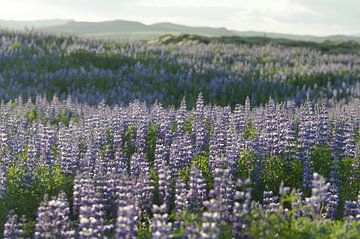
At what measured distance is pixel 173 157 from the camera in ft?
27.8

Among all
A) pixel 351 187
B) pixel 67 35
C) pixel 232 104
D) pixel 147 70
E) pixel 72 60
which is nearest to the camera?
pixel 351 187

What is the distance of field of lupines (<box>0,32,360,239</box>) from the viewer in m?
5.62

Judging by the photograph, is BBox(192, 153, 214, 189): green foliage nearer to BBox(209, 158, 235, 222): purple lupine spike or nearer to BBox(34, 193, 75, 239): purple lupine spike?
BBox(209, 158, 235, 222): purple lupine spike

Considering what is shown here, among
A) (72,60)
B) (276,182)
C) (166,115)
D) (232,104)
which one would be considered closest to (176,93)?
(232,104)

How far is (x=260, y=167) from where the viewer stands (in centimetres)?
878

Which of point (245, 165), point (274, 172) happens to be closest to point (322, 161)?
point (274, 172)

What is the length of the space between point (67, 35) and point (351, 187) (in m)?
22.4

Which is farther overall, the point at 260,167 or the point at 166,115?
the point at 166,115

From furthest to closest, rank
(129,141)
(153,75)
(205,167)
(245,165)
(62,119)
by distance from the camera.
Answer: (153,75) → (62,119) → (129,141) → (245,165) → (205,167)

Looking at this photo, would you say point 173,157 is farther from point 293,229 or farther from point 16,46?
point 16,46

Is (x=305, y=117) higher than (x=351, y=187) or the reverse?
higher

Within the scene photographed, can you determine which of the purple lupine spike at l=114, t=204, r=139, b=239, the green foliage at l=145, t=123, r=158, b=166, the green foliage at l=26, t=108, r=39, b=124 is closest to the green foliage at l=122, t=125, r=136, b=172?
the green foliage at l=145, t=123, r=158, b=166

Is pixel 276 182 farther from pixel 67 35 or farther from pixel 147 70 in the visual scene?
pixel 67 35

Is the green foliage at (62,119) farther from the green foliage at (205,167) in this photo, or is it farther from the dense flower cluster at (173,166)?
the green foliage at (205,167)
